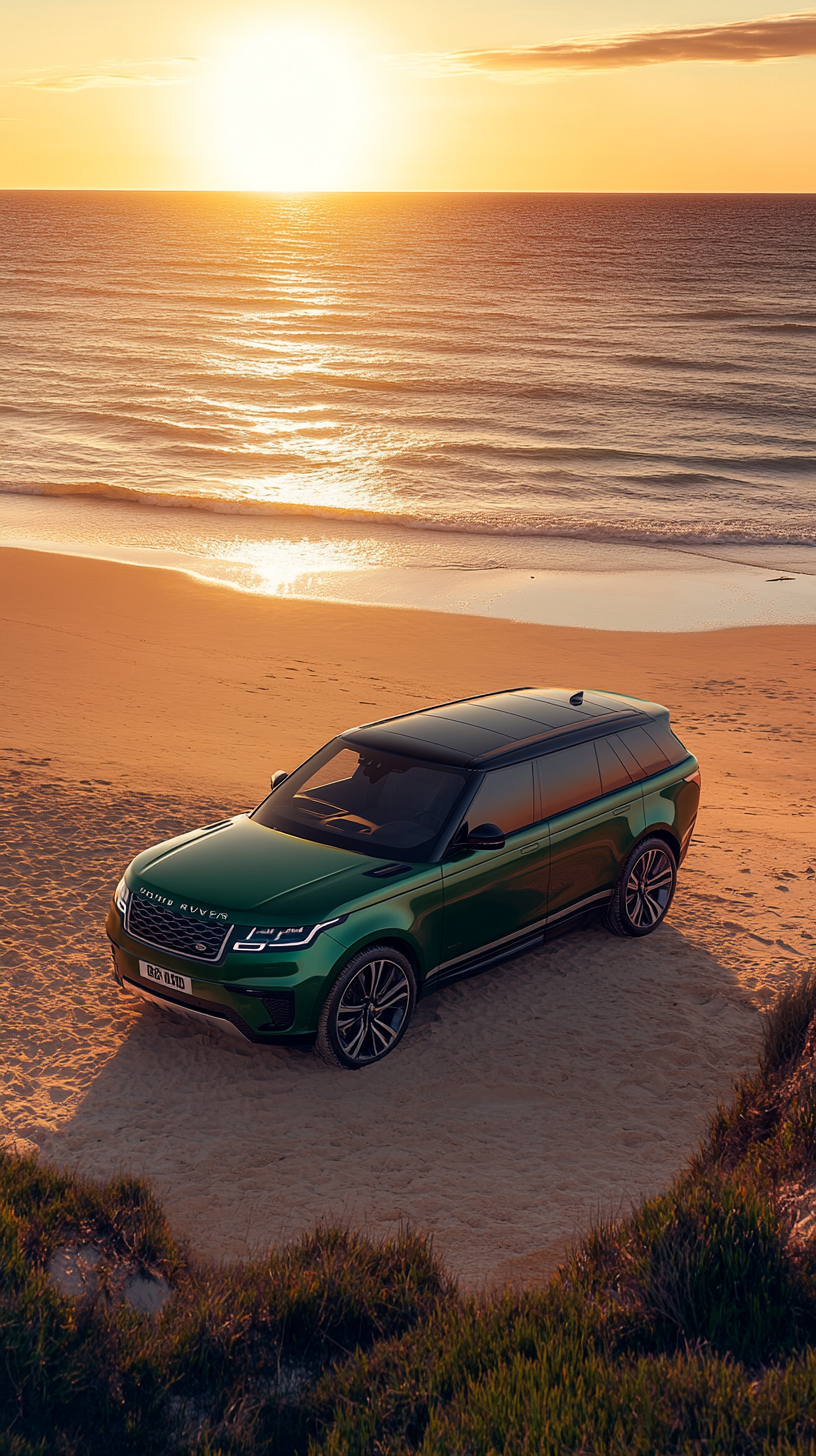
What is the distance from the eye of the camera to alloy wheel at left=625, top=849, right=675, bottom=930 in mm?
8141

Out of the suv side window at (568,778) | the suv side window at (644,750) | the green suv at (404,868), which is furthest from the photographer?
the suv side window at (644,750)

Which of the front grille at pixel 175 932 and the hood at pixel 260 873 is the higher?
the hood at pixel 260 873

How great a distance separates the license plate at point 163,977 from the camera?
20.5 ft

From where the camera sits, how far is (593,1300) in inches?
166

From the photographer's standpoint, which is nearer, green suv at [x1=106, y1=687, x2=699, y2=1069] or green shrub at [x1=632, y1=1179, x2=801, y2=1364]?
green shrub at [x1=632, y1=1179, x2=801, y2=1364]

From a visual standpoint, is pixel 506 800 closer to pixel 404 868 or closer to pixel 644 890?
pixel 404 868

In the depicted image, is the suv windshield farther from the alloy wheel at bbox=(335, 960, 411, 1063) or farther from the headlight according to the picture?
the headlight

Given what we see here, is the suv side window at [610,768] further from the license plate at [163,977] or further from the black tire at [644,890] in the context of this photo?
the license plate at [163,977]

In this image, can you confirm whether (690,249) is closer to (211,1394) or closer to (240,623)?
(240,623)

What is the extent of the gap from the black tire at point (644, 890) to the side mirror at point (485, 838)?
1632 mm

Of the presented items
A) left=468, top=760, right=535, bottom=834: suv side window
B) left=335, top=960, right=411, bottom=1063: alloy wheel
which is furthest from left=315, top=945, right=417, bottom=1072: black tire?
left=468, top=760, right=535, bottom=834: suv side window

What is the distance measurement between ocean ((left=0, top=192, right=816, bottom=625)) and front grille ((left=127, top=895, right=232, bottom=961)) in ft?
43.9

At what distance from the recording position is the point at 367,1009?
642cm

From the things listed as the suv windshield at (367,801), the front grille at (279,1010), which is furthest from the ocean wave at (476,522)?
the front grille at (279,1010)
